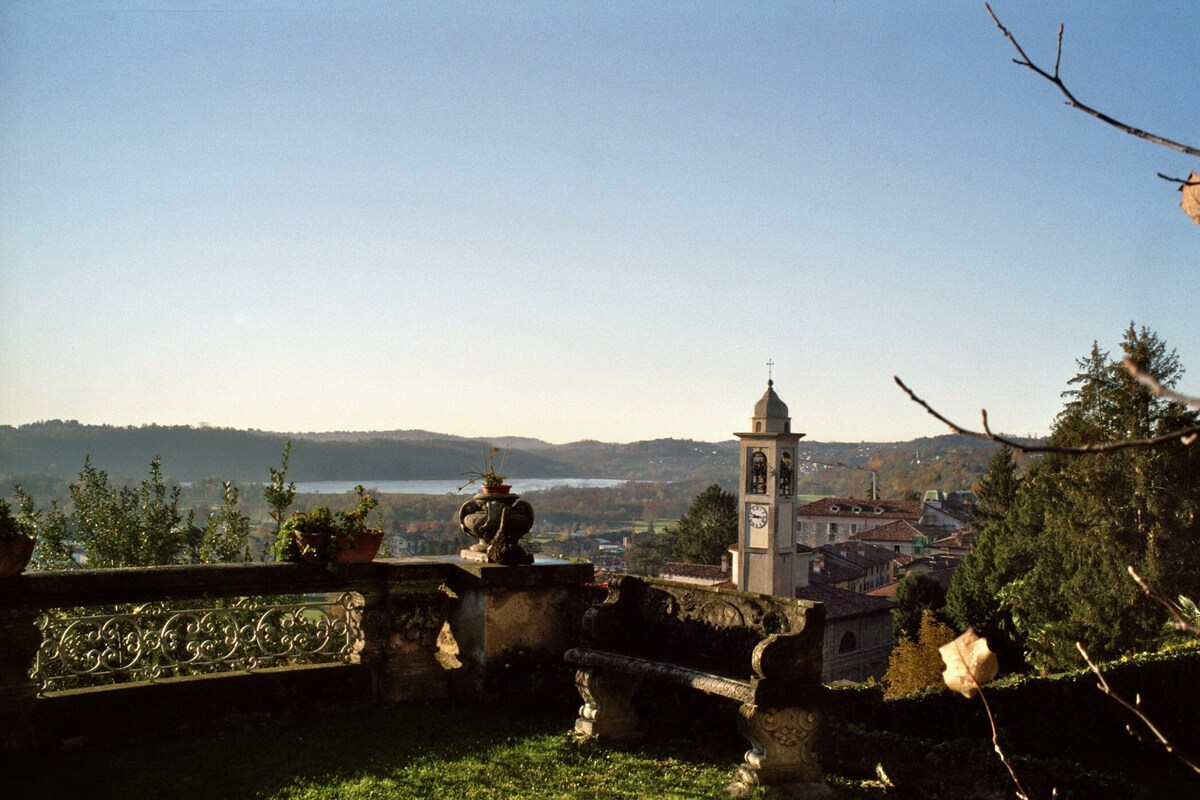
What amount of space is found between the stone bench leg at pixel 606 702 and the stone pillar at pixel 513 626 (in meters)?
0.64

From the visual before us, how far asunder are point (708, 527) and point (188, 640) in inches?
2554

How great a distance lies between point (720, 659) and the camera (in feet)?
18.5

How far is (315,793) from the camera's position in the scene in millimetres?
4777

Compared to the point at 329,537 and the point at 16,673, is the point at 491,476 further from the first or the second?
the point at 16,673

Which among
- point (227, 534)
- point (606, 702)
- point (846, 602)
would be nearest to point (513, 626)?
point (606, 702)

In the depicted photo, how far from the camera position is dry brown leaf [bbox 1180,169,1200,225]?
1.15 m

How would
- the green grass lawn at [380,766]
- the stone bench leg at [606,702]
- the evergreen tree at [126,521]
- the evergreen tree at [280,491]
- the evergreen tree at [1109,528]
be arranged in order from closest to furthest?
the green grass lawn at [380,766] → the stone bench leg at [606,702] → the evergreen tree at [280,491] → the evergreen tree at [126,521] → the evergreen tree at [1109,528]

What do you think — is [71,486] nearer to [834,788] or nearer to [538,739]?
[538,739]

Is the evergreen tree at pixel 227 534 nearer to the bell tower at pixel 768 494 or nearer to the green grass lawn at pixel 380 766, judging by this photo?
the green grass lawn at pixel 380 766

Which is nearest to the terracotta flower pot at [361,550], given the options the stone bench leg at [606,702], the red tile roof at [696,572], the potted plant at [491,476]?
the potted plant at [491,476]

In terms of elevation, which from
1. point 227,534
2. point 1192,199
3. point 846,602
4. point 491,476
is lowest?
point 846,602

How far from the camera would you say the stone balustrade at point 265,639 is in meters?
5.30

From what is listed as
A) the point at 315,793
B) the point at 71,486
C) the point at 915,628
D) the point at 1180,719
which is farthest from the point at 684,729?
the point at 915,628

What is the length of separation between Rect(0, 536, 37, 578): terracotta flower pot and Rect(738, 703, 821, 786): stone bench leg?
377 centimetres
